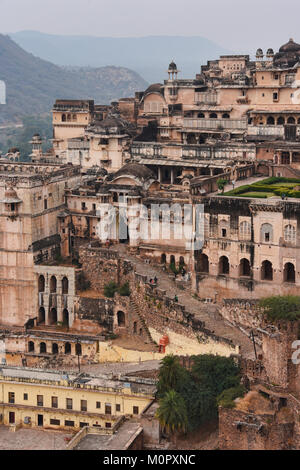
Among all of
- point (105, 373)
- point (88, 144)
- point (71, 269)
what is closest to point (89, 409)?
point (105, 373)

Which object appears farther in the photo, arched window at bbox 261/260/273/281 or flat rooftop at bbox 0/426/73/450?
arched window at bbox 261/260/273/281

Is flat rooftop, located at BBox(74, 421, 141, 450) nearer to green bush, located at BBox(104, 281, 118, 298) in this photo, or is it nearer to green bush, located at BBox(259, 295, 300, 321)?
green bush, located at BBox(259, 295, 300, 321)

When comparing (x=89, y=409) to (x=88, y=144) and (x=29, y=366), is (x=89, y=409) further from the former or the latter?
(x=88, y=144)

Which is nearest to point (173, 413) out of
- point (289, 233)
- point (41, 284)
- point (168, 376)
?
point (168, 376)

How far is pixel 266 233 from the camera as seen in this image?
1714 inches

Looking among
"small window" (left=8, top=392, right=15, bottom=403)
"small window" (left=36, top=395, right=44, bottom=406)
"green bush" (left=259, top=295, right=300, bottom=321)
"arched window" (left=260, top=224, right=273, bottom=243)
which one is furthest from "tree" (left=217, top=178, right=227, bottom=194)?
"small window" (left=8, top=392, right=15, bottom=403)

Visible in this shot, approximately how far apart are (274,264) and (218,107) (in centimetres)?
1999

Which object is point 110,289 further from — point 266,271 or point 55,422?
point 55,422

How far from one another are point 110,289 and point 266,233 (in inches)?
352

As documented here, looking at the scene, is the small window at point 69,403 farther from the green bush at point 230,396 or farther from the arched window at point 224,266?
the arched window at point 224,266

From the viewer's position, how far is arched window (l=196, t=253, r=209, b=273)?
152ft

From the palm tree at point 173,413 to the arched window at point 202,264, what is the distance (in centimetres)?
1084

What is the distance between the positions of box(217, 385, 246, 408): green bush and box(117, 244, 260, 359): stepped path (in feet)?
7.56

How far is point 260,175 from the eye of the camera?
172ft
